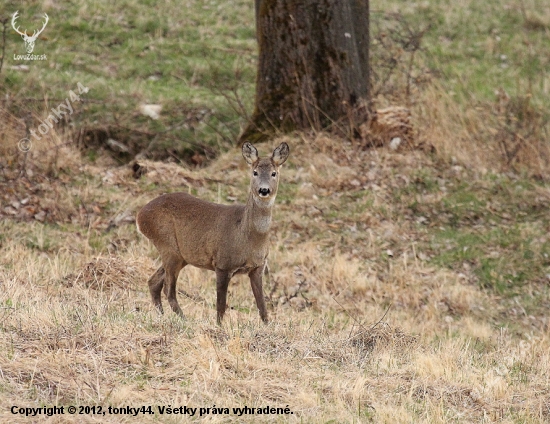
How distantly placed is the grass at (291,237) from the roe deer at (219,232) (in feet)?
1.13

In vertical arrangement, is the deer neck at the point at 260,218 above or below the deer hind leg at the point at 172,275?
above

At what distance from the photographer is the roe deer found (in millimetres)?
8648

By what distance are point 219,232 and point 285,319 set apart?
1.19 metres

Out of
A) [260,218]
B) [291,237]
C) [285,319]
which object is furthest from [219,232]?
[291,237]

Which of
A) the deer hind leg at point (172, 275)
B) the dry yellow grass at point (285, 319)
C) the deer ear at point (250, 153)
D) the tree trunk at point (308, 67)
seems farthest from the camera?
the tree trunk at point (308, 67)

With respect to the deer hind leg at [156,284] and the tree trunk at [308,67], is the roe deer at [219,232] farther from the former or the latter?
the tree trunk at [308,67]

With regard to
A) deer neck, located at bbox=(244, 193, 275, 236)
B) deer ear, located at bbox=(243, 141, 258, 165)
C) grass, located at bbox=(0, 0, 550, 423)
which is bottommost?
grass, located at bbox=(0, 0, 550, 423)

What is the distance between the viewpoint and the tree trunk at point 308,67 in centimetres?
1438

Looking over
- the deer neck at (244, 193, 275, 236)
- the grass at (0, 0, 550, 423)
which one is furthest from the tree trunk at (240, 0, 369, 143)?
the deer neck at (244, 193, 275, 236)

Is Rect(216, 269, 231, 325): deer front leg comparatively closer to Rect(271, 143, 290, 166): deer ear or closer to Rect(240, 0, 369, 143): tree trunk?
Rect(271, 143, 290, 166): deer ear

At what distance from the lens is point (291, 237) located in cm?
1248

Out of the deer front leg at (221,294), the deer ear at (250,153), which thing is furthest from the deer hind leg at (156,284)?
the deer ear at (250,153)

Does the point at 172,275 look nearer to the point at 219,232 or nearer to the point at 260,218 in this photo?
the point at 219,232

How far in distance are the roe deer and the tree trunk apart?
540 cm
